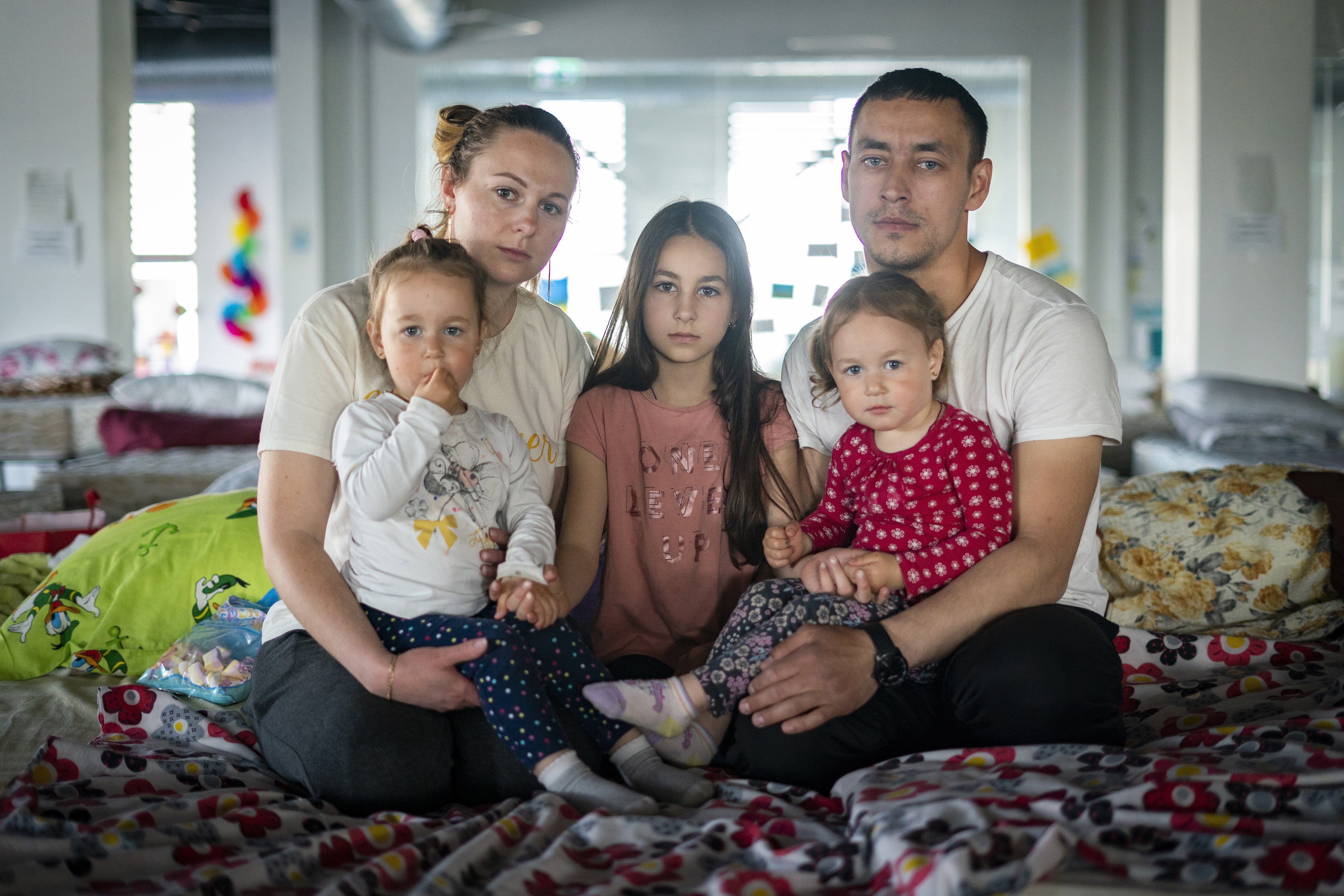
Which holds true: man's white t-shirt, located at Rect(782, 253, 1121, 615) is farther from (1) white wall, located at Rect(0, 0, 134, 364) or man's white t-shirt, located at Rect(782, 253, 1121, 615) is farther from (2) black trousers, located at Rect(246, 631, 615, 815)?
(1) white wall, located at Rect(0, 0, 134, 364)

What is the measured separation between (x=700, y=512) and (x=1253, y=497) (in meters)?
1.24

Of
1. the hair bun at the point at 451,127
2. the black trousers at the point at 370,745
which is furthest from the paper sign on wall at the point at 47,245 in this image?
the black trousers at the point at 370,745

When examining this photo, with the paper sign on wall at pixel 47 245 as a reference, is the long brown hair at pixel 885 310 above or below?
below

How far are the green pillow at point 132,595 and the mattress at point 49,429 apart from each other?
6.82 feet

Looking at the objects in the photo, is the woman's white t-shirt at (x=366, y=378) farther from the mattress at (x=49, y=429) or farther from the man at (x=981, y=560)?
the mattress at (x=49, y=429)

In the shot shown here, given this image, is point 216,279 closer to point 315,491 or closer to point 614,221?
point 614,221

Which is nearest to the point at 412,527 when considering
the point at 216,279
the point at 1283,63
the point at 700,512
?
the point at 700,512

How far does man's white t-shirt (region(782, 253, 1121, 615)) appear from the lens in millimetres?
1629

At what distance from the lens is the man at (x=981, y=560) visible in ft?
4.75

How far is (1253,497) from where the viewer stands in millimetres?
2152

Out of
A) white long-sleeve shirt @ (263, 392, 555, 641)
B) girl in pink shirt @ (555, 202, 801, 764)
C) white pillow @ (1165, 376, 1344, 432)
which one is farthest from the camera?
white pillow @ (1165, 376, 1344, 432)

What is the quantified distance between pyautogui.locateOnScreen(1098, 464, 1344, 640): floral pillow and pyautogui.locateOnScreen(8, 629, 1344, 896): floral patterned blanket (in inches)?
23.6

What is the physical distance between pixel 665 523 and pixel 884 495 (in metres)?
0.41

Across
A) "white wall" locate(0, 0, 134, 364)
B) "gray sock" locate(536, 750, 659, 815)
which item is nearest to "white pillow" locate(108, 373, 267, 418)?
"white wall" locate(0, 0, 134, 364)
